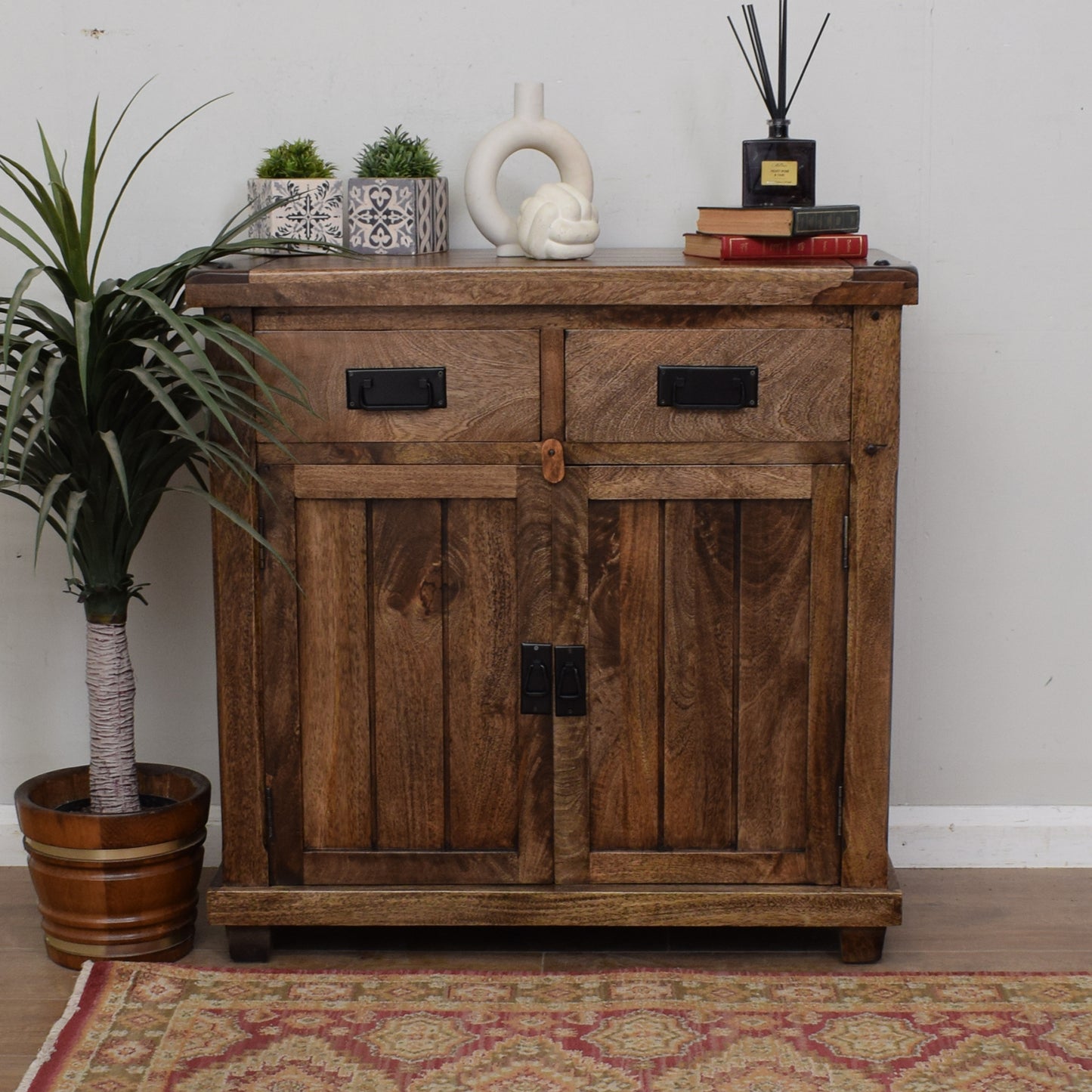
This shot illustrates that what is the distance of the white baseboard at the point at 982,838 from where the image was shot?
258cm

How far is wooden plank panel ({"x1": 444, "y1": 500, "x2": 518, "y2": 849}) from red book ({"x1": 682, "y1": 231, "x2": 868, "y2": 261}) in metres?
0.50

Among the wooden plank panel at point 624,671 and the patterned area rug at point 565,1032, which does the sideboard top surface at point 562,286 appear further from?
the patterned area rug at point 565,1032

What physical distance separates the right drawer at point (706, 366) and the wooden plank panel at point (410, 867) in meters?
0.67

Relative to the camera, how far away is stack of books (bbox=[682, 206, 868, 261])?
206cm

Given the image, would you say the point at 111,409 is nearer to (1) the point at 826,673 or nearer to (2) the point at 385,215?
(2) the point at 385,215

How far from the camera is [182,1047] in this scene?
1.92 m

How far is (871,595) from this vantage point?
6.77 feet

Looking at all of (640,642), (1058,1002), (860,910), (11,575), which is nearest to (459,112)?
(640,642)

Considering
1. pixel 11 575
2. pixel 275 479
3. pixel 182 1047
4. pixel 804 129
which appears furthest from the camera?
pixel 11 575

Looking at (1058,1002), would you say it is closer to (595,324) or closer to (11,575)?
(595,324)

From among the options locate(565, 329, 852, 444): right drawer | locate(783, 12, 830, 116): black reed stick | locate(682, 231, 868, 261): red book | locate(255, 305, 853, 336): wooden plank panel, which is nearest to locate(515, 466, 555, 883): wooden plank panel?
locate(565, 329, 852, 444): right drawer

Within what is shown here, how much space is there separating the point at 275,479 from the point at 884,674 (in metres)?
0.95

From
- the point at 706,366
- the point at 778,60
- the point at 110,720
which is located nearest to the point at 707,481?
the point at 706,366

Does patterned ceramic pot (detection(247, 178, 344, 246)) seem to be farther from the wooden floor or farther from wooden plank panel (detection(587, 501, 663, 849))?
the wooden floor
